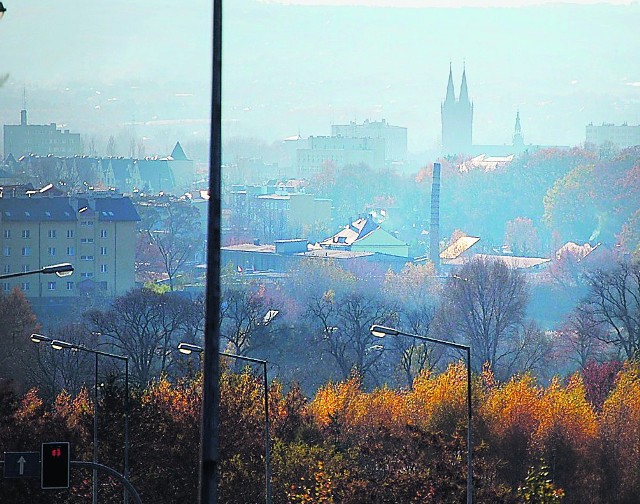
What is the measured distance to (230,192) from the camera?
186 meters

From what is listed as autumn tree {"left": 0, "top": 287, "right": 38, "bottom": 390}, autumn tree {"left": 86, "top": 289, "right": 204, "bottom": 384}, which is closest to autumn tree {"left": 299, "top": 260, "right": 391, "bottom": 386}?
autumn tree {"left": 86, "top": 289, "right": 204, "bottom": 384}

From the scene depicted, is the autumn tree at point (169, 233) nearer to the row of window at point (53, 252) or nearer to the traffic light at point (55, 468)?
the row of window at point (53, 252)

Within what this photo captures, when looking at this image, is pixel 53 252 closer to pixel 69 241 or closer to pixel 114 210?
pixel 69 241

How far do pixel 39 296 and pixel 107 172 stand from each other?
87.6 meters

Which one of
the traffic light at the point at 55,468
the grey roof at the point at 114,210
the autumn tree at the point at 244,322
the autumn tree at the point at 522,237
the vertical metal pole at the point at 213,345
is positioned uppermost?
the vertical metal pole at the point at 213,345

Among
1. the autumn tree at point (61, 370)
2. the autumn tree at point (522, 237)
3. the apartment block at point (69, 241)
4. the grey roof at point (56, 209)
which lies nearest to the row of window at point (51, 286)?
the apartment block at point (69, 241)

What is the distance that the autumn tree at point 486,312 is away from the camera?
74819 millimetres

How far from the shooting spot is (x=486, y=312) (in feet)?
266

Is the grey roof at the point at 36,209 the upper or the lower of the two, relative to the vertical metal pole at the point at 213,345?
lower

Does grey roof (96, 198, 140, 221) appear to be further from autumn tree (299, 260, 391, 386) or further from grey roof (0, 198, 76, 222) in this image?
autumn tree (299, 260, 391, 386)

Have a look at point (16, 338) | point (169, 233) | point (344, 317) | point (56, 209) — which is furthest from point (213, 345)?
point (169, 233)

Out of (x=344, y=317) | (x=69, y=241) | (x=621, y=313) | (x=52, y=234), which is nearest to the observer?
(x=621, y=313)

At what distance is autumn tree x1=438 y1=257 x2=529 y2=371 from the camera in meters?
74.8

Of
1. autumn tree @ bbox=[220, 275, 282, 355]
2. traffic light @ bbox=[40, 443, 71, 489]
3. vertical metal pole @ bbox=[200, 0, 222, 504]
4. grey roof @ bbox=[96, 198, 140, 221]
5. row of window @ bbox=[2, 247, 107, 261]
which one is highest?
vertical metal pole @ bbox=[200, 0, 222, 504]
